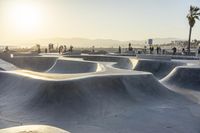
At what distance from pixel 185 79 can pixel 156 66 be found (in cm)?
632

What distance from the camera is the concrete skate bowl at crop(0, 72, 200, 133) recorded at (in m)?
11.5

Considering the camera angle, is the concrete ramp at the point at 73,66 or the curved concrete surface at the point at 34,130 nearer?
the curved concrete surface at the point at 34,130

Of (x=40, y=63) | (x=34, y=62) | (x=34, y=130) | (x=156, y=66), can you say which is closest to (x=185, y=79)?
(x=156, y=66)

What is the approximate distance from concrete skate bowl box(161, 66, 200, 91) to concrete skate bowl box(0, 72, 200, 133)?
347 centimetres

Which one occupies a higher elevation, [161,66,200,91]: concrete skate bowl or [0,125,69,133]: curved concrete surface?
[0,125,69,133]: curved concrete surface

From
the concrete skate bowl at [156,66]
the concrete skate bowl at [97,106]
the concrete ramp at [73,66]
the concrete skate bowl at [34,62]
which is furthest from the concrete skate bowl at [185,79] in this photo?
the concrete skate bowl at [34,62]

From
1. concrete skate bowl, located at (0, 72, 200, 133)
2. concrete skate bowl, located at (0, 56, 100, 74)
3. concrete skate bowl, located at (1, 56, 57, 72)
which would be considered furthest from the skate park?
concrete skate bowl, located at (1, 56, 57, 72)

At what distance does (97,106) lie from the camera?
13.2 meters

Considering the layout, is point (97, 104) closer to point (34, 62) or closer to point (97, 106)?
point (97, 106)

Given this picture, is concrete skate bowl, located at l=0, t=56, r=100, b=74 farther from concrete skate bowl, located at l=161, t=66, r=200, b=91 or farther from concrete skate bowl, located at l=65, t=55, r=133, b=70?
concrete skate bowl, located at l=161, t=66, r=200, b=91

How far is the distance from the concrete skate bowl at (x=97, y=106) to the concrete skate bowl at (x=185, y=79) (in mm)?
3473

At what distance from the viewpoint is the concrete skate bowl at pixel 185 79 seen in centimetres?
1988

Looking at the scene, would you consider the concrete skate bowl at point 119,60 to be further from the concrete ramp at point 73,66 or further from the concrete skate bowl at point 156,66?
the concrete ramp at point 73,66

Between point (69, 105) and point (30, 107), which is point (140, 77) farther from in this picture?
point (30, 107)
